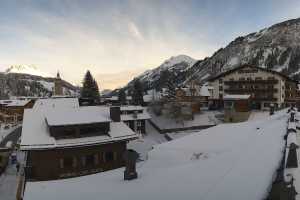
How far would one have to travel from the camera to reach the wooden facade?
105 feet

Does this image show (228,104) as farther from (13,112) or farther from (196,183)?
(196,183)

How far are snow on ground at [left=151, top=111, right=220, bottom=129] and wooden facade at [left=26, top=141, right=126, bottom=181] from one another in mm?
32578

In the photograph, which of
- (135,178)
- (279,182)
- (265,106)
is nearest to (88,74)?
(265,106)

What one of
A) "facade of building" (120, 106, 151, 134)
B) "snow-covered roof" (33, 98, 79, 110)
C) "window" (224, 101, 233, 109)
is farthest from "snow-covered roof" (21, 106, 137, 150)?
"window" (224, 101, 233, 109)

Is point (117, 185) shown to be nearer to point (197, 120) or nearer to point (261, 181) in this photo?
point (261, 181)

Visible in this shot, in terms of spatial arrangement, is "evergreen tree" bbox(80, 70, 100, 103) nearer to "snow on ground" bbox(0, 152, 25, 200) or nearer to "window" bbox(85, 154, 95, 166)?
"snow on ground" bbox(0, 152, 25, 200)

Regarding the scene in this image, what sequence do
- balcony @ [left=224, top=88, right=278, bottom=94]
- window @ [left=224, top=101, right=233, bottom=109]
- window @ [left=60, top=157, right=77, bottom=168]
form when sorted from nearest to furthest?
window @ [left=60, top=157, right=77, bottom=168] < window @ [left=224, top=101, right=233, bottom=109] < balcony @ [left=224, top=88, right=278, bottom=94]

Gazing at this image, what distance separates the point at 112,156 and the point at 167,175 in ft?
73.5

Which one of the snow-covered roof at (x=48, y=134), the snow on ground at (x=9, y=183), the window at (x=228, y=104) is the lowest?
the snow on ground at (x=9, y=183)

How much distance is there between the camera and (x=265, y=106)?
79.6 m

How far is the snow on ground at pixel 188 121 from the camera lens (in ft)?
221

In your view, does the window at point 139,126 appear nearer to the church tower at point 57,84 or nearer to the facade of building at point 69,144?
the facade of building at point 69,144

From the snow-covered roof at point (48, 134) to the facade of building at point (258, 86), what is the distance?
165 feet

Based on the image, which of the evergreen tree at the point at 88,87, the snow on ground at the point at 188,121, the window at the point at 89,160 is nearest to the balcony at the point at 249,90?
the snow on ground at the point at 188,121
